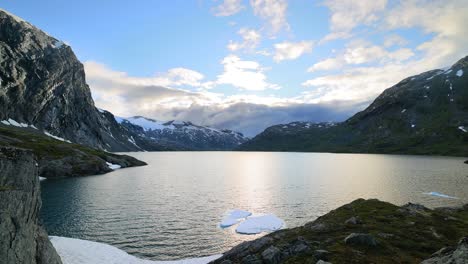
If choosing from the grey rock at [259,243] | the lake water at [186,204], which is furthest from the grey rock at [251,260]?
the lake water at [186,204]

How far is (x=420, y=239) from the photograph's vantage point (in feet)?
122

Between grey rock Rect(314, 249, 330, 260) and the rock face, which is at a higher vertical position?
the rock face

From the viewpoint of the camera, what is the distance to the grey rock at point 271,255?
3378 centimetres

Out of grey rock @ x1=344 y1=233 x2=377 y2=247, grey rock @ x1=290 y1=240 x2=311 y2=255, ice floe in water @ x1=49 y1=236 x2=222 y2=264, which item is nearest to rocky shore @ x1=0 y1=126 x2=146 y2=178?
ice floe in water @ x1=49 y1=236 x2=222 y2=264

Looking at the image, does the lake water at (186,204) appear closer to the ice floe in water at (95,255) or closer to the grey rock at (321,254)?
the ice floe in water at (95,255)

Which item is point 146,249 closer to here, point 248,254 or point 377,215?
point 248,254

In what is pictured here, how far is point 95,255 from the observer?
4334 centimetres

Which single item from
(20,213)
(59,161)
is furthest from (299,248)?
(59,161)

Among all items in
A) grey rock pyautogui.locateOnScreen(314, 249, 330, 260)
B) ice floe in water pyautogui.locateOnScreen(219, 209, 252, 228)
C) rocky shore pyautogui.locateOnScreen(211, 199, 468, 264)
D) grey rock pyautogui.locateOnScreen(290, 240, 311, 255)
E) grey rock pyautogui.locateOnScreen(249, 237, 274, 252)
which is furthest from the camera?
ice floe in water pyautogui.locateOnScreen(219, 209, 252, 228)

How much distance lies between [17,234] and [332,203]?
70.7 meters

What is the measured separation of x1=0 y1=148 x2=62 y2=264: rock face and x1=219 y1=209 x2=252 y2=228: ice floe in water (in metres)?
34.2

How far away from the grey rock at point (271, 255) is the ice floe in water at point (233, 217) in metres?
26.9

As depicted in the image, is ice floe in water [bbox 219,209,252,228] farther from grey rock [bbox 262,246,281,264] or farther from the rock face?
the rock face

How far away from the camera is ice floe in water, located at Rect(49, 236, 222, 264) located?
41.3 meters
